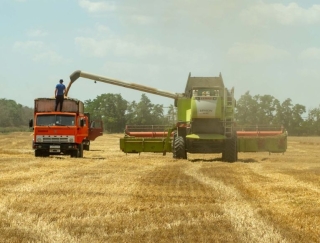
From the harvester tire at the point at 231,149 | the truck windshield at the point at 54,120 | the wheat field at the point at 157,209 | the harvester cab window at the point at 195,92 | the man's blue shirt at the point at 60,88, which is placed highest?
the man's blue shirt at the point at 60,88

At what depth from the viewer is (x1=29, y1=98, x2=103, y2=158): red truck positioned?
2775cm

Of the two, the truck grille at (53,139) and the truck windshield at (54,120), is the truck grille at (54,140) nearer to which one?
the truck grille at (53,139)

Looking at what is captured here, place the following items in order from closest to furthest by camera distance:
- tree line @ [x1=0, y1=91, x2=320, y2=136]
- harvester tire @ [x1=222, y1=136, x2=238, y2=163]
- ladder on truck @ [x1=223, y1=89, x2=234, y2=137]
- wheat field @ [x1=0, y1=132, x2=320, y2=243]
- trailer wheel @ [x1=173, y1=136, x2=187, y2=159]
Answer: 1. wheat field @ [x1=0, y1=132, x2=320, y2=243]
2. ladder on truck @ [x1=223, y1=89, x2=234, y2=137]
3. harvester tire @ [x1=222, y1=136, x2=238, y2=163]
4. trailer wheel @ [x1=173, y1=136, x2=187, y2=159]
5. tree line @ [x1=0, y1=91, x2=320, y2=136]

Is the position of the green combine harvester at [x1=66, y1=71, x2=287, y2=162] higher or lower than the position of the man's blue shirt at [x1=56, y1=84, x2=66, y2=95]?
lower

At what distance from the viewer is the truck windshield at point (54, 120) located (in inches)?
1097

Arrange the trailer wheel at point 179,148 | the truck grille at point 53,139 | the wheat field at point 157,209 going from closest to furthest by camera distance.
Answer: the wheat field at point 157,209 < the trailer wheel at point 179,148 < the truck grille at point 53,139

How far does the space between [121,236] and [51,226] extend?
3.80 ft

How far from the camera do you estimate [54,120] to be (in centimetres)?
2792

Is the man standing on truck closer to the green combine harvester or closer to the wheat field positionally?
the green combine harvester

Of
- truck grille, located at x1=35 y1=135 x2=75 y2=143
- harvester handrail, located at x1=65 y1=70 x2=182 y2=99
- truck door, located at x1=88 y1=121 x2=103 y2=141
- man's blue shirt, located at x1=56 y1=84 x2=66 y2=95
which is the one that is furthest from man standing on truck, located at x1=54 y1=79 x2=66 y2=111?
truck door, located at x1=88 y1=121 x2=103 y2=141

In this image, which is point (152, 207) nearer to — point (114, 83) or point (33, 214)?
point (33, 214)

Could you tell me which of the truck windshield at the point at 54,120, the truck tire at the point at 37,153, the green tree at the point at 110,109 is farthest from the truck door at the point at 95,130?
the green tree at the point at 110,109

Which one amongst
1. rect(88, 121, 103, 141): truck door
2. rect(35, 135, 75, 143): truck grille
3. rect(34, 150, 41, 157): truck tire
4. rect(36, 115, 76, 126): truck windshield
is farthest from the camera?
rect(88, 121, 103, 141): truck door

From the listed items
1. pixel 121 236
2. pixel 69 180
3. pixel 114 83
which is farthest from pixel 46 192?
pixel 114 83
